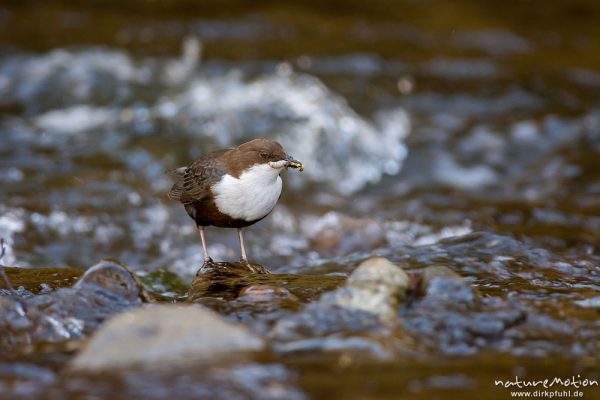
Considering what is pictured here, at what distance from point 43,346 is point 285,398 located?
1338 mm

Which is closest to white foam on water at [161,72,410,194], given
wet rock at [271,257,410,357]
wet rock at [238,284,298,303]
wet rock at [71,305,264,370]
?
wet rock at [238,284,298,303]

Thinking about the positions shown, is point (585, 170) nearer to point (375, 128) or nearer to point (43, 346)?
point (375, 128)

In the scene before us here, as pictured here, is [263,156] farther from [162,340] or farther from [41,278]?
[162,340]

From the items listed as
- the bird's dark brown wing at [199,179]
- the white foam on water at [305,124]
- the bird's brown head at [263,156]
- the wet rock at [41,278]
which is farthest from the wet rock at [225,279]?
the white foam on water at [305,124]

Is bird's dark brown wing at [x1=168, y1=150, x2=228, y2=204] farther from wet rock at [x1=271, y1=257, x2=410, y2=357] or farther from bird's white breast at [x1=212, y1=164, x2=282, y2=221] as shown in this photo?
wet rock at [x1=271, y1=257, x2=410, y2=357]

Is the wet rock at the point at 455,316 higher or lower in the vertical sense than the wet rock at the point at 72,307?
lower

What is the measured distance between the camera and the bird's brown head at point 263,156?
16.1 ft

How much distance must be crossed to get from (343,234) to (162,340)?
4.15 m

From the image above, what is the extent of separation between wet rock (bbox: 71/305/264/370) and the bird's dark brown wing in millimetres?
1818

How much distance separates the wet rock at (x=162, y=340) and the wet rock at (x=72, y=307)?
66 cm

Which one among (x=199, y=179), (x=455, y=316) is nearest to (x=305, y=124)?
(x=199, y=179)

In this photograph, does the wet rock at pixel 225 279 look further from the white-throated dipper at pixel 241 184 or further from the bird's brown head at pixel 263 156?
the bird's brown head at pixel 263 156

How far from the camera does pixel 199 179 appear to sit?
517 centimetres

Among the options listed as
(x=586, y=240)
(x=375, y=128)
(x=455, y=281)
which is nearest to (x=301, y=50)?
(x=375, y=128)
